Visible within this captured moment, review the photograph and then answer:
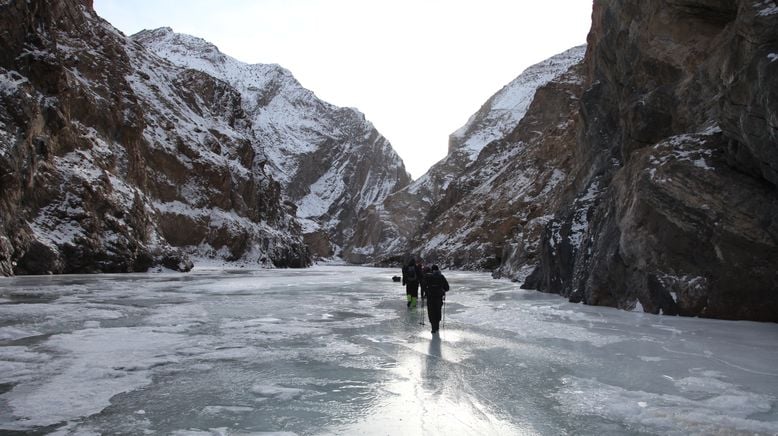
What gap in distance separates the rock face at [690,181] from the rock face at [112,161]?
2835 centimetres

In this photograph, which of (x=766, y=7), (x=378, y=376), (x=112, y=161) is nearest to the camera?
(x=378, y=376)

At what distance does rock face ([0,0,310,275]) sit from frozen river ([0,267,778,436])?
22.4 meters

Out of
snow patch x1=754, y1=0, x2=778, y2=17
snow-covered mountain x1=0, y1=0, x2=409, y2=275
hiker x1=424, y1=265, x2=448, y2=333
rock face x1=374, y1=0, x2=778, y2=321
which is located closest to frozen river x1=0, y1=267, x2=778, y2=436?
hiker x1=424, y1=265, x2=448, y2=333

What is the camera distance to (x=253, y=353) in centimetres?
795

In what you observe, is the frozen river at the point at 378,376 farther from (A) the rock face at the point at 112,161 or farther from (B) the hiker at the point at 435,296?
(A) the rock face at the point at 112,161

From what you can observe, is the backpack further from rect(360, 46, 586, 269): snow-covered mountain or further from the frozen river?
rect(360, 46, 586, 269): snow-covered mountain

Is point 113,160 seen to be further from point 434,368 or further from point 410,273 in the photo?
point 434,368

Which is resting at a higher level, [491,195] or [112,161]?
[491,195]

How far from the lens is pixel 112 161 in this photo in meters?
43.2

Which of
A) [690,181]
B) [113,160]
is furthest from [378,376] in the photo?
[113,160]

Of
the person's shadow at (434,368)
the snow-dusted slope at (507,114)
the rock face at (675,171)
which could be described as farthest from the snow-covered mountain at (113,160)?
the snow-dusted slope at (507,114)

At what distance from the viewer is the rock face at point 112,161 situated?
30031 mm

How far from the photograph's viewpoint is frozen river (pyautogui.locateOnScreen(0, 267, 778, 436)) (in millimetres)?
4695

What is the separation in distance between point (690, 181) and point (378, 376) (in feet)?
35.5
